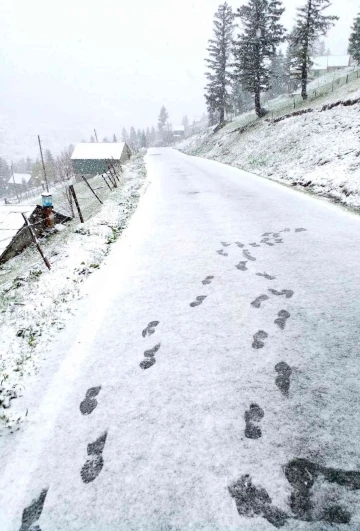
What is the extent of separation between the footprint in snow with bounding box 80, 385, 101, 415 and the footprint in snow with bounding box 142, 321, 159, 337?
855 mm

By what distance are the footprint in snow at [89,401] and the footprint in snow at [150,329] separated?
33.7 inches

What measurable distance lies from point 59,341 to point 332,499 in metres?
3.02

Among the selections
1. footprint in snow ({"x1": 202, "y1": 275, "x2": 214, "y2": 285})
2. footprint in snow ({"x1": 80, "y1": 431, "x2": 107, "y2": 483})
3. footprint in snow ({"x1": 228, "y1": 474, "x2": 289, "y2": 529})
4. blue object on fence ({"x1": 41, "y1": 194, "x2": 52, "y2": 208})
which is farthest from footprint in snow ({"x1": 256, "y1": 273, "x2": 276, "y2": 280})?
blue object on fence ({"x1": 41, "y1": 194, "x2": 52, "y2": 208})

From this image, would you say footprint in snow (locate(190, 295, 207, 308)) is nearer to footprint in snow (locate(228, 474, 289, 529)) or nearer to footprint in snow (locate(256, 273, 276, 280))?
footprint in snow (locate(256, 273, 276, 280))

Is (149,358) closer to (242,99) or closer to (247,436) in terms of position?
(247,436)

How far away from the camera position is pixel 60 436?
254cm

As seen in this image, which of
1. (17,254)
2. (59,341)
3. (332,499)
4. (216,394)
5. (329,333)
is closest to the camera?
(332,499)

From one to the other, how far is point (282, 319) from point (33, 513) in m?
2.82

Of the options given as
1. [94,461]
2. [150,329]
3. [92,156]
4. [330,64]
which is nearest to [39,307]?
[150,329]

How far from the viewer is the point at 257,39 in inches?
952

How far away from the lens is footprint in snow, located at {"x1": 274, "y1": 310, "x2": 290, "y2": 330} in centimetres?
352

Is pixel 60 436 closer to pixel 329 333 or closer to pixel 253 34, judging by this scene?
pixel 329 333

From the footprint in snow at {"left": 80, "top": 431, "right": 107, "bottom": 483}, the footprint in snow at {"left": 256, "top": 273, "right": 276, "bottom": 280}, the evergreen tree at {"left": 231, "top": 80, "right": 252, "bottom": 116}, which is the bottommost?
the footprint in snow at {"left": 80, "top": 431, "right": 107, "bottom": 483}

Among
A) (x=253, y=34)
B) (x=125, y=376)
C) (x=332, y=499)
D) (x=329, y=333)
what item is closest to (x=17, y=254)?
(x=125, y=376)
